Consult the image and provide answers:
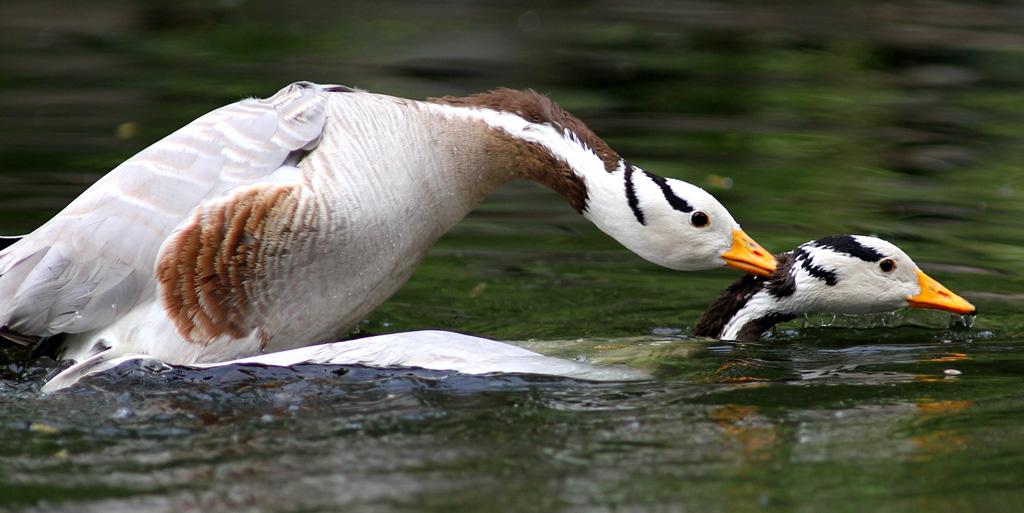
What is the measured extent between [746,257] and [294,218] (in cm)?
252

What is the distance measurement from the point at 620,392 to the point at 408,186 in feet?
5.21

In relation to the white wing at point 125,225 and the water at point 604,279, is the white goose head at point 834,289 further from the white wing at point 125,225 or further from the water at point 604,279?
the white wing at point 125,225

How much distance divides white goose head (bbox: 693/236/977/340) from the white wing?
272cm

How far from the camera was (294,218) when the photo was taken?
592cm

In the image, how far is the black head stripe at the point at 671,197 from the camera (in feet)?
21.0

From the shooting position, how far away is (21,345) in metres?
6.28

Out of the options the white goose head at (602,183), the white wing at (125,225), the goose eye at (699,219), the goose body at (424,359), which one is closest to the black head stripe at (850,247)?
the white goose head at (602,183)

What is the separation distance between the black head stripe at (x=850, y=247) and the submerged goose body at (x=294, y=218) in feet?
1.95

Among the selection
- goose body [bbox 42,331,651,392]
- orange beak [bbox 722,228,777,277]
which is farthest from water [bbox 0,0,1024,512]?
orange beak [bbox 722,228,777,277]

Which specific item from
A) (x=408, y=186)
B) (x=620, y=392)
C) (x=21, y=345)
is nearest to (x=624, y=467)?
(x=620, y=392)

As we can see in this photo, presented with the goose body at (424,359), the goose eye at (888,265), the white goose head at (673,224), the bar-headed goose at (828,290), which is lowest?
the goose body at (424,359)

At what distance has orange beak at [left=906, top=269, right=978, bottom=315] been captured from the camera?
686 cm

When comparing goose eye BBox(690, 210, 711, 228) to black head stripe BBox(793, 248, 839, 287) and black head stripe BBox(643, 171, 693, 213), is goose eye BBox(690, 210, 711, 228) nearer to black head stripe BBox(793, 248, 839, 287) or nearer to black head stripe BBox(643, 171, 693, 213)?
black head stripe BBox(643, 171, 693, 213)

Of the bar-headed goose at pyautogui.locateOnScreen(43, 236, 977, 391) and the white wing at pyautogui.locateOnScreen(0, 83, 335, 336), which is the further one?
the bar-headed goose at pyautogui.locateOnScreen(43, 236, 977, 391)
